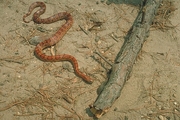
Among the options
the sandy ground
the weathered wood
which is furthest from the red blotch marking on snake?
the weathered wood

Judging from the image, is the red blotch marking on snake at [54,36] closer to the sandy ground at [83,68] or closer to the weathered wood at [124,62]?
the sandy ground at [83,68]

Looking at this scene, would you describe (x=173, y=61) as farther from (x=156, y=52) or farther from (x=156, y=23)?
(x=156, y=23)

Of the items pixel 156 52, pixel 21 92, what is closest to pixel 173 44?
pixel 156 52

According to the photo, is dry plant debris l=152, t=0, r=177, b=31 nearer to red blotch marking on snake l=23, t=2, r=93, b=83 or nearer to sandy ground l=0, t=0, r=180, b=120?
sandy ground l=0, t=0, r=180, b=120

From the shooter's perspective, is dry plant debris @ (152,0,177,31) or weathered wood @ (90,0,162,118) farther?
dry plant debris @ (152,0,177,31)

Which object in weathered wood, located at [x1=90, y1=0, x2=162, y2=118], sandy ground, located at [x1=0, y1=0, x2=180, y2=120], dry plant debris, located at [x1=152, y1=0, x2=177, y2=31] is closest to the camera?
weathered wood, located at [x1=90, y1=0, x2=162, y2=118]

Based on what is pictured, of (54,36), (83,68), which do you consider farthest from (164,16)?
(54,36)
